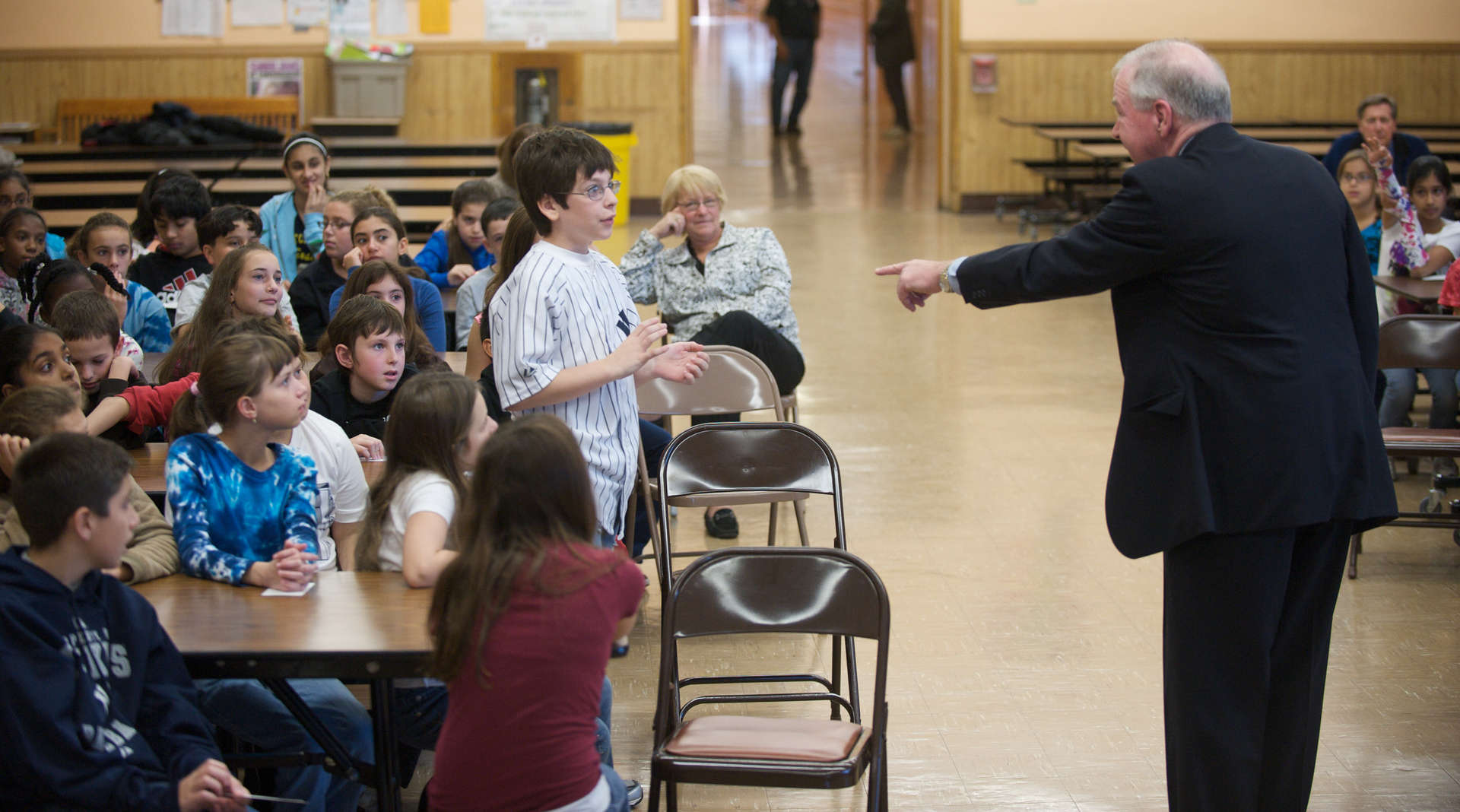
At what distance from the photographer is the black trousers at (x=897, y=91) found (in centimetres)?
1567

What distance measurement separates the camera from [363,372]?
3.31 metres

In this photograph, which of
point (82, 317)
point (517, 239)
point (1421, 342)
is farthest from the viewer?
point (1421, 342)

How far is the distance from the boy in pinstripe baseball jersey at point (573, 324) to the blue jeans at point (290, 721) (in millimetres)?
617

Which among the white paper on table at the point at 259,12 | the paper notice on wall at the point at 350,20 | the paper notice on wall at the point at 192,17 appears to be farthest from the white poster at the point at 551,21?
the paper notice on wall at the point at 192,17

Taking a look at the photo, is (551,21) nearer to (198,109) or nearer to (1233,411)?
(198,109)

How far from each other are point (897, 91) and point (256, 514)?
14.2 meters

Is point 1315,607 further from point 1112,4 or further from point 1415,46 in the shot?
point 1415,46

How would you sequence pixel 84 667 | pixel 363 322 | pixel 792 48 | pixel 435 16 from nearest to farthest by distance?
pixel 84 667
pixel 363 322
pixel 435 16
pixel 792 48

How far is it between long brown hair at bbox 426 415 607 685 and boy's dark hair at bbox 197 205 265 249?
317 cm

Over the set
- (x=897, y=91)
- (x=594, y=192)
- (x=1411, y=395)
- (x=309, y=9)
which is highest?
(x=309, y=9)

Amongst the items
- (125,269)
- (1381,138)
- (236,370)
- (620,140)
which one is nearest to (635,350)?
(236,370)

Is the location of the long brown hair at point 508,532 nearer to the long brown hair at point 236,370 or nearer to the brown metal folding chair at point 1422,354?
the long brown hair at point 236,370

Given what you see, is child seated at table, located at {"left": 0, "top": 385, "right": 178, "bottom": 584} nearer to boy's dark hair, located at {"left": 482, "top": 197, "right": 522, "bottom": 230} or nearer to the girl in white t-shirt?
the girl in white t-shirt

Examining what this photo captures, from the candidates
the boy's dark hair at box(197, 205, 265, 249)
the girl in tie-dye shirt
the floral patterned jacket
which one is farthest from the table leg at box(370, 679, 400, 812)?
the boy's dark hair at box(197, 205, 265, 249)
